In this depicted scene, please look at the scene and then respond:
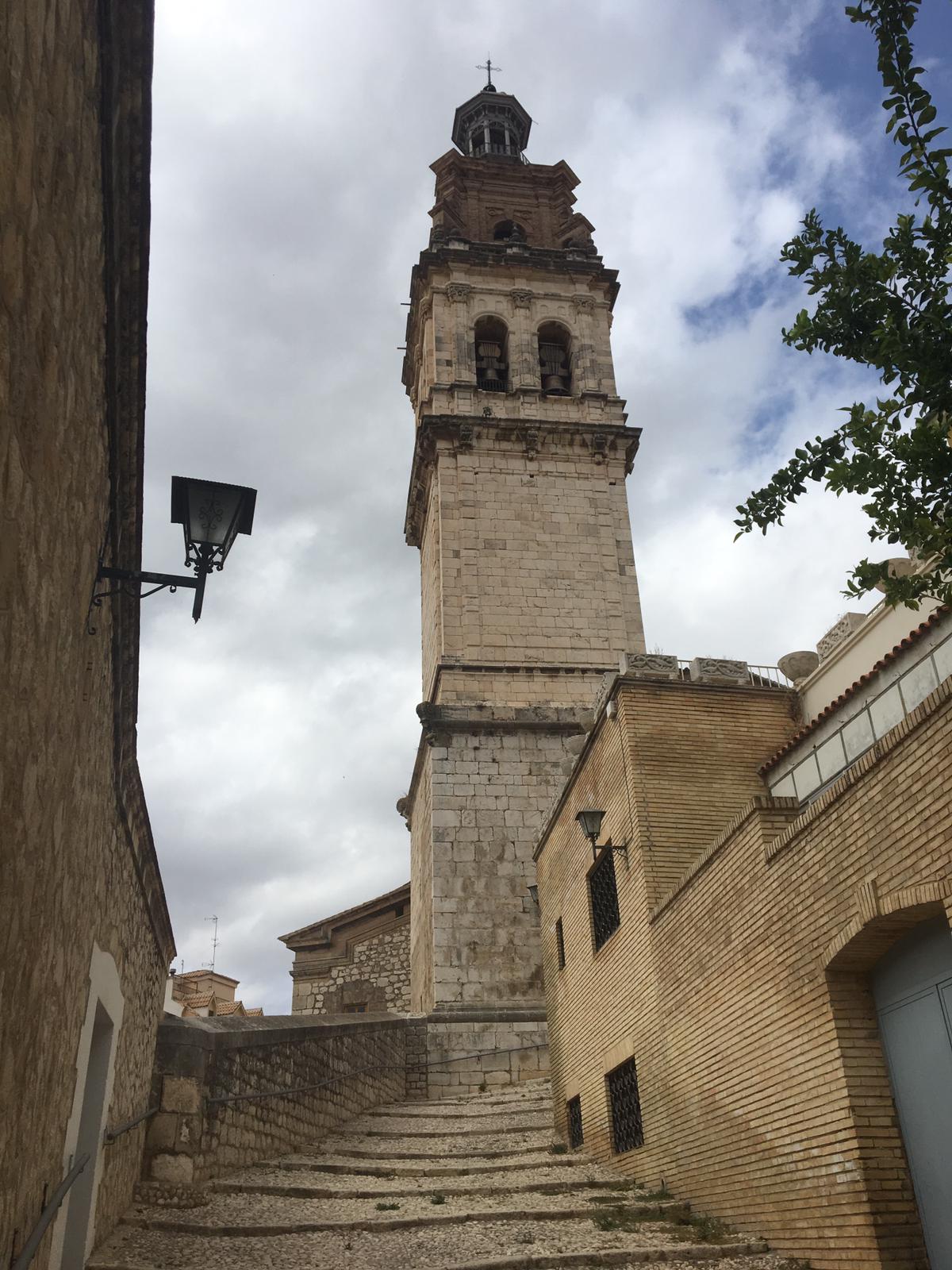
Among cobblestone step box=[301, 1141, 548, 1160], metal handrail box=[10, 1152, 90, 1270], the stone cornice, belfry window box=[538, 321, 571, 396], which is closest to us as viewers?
metal handrail box=[10, 1152, 90, 1270]

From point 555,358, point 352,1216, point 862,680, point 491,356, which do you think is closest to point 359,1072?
point 352,1216

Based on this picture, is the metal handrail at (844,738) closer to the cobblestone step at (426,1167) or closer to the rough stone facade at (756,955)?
the rough stone facade at (756,955)

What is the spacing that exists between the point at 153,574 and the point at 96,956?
217 cm

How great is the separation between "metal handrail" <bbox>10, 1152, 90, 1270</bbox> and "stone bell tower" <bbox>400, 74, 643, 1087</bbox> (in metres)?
12.0

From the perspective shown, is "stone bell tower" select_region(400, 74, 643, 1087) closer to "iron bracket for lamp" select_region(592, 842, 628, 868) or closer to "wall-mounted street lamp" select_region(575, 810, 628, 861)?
"iron bracket for lamp" select_region(592, 842, 628, 868)

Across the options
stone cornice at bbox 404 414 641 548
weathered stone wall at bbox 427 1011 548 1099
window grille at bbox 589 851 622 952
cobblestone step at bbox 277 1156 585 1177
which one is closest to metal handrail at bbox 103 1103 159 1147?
cobblestone step at bbox 277 1156 585 1177

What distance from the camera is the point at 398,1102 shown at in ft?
51.3

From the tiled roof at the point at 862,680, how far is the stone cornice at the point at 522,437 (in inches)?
587

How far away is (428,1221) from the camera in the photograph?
8.06m

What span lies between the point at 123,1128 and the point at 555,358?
22.5 metres

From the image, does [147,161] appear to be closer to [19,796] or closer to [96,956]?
[19,796]

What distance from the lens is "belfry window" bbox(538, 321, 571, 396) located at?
2556cm

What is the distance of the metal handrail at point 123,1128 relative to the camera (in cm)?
631

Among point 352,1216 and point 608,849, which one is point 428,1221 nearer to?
point 352,1216
